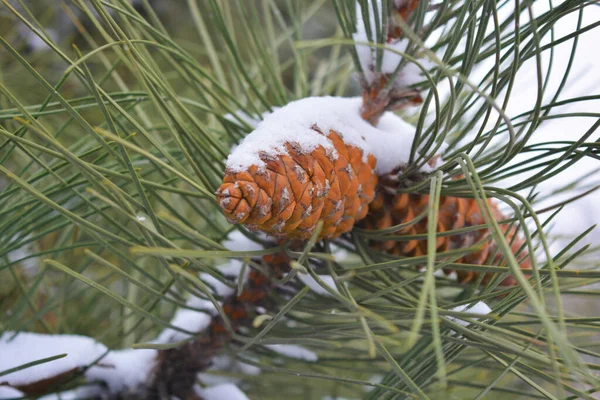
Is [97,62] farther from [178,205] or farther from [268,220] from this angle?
[268,220]

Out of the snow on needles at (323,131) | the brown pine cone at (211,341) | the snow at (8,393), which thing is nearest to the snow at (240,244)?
the brown pine cone at (211,341)

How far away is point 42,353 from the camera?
0.52 m

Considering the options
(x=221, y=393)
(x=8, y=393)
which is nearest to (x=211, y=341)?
(x=221, y=393)

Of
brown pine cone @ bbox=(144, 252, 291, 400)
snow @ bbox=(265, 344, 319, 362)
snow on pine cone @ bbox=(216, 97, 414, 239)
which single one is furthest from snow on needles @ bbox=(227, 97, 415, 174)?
snow @ bbox=(265, 344, 319, 362)

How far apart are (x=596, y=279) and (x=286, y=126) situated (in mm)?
244

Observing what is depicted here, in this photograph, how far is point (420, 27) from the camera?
468 millimetres

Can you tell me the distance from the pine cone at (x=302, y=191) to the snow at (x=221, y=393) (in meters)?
0.23

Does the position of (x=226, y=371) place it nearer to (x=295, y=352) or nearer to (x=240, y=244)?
(x=295, y=352)

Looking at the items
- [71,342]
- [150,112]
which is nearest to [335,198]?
[71,342]

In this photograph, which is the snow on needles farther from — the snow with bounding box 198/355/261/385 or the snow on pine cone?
the snow with bounding box 198/355/261/385

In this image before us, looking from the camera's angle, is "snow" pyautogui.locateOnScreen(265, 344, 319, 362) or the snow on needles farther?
"snow" pyautogui.locateOnScreen(265, 344, 319, 362)

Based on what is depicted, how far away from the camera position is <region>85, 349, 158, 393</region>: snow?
0.57 meters

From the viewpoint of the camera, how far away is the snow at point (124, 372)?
566mm

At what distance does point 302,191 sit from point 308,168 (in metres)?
0.02
